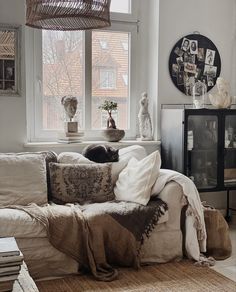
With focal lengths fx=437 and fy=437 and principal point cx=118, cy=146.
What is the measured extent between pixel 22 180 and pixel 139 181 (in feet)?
3.04

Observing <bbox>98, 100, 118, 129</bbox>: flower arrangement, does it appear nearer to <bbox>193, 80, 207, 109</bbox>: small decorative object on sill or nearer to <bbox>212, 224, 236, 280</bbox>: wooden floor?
<bbox>193, 80, 207, 109</bbox>: small decorative object on sill

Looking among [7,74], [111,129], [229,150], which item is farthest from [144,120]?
[7,74]

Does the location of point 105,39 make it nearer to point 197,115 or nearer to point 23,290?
point 197,115

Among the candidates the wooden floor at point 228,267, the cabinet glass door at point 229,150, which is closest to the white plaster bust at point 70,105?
the cabinet glass door at point 229,150

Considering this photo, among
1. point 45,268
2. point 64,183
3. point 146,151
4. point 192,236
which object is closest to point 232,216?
point 146,151

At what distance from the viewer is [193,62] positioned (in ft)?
15.1

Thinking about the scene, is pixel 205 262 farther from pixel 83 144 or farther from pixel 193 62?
pixel 193 62

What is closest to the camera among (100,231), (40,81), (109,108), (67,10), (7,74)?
(67,10)

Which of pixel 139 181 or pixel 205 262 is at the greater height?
pixel 139 181

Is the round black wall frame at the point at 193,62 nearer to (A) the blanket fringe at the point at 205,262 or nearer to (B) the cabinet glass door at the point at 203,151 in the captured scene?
(B) the cabinet glass door at the point at 203,151

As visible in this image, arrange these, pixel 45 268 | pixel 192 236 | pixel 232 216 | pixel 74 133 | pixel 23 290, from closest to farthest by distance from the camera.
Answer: pixel 23 290, pixel 45 268, pixel 192 236, pixel 74 133, pixel 232 216

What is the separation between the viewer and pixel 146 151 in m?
4.43

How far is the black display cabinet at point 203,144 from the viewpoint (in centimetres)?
421

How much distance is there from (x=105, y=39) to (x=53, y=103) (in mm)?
843
